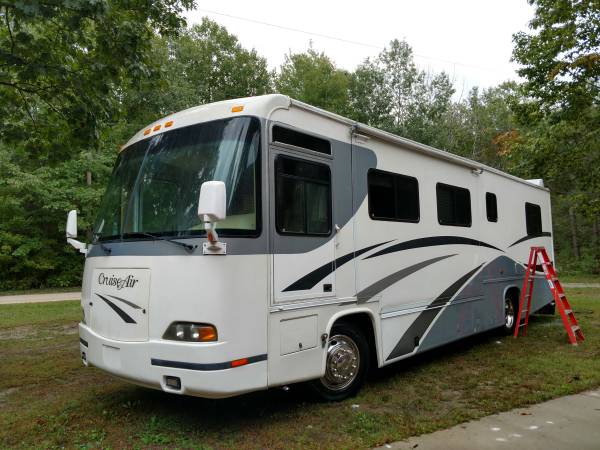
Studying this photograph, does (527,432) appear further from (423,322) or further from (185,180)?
(185,180)

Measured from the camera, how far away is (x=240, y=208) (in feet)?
13.9

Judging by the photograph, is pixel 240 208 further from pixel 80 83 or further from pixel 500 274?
pixel 500 274

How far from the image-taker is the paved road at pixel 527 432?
406cm

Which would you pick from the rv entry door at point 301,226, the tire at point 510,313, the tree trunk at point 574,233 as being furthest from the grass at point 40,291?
the tree trunk at point 574,233

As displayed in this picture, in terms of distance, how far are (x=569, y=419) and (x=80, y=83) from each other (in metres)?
6.96

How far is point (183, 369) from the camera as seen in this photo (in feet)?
13.0

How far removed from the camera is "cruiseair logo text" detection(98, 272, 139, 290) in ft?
14.4

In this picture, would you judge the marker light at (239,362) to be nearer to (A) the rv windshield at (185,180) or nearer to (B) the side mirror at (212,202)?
(A) the rv windshield at (185,180)

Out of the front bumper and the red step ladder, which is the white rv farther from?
the red step ladder

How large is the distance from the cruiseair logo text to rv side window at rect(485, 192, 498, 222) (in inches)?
234

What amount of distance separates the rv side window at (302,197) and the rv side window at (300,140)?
0.16 m

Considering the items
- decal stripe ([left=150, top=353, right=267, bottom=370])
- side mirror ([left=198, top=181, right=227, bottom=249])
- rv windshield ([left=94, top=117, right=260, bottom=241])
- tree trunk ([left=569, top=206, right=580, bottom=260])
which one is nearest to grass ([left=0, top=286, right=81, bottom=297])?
rv windshield ([left=94, top=117, right=260, bottom=241])

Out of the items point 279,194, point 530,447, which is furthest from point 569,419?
point 279,194

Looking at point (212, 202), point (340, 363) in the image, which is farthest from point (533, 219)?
point (212, 202)
